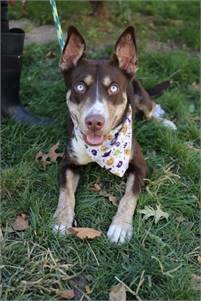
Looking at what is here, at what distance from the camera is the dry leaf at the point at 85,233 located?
11.6ft

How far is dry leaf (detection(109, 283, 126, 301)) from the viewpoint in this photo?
3.11 meters

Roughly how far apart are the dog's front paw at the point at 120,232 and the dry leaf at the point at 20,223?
594mm

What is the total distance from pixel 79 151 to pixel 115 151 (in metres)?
0.29

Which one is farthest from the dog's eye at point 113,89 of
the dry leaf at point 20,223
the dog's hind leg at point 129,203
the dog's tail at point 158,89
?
the dog's tail at point 158,89

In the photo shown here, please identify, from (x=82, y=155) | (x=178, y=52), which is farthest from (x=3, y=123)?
(x=178, y=52)

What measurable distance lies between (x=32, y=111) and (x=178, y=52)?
2169 millimetres

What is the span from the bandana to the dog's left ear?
0.41m

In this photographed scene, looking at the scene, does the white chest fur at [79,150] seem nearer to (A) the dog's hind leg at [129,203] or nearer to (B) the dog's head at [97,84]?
(B) the dog's head at [97,84]

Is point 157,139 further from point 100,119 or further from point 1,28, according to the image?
point 1,28

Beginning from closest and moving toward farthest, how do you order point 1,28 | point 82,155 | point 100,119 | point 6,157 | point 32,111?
point 100,119 < point 82,155 < point 6,157 < point 1,28 < point 32,111

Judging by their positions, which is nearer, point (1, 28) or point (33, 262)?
point (33, 262)

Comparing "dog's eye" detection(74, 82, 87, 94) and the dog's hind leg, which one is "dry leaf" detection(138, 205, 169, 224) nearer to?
the dog's hind leg

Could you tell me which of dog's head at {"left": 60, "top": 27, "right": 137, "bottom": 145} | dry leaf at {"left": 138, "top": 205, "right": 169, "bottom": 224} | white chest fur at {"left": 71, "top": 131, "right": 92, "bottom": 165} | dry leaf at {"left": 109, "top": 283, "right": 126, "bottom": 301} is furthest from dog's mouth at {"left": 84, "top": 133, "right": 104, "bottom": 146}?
dry leaf at {"left": 109, "top": 283, "right": 126, "bottom": 301}

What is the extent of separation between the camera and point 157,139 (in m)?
4.79
